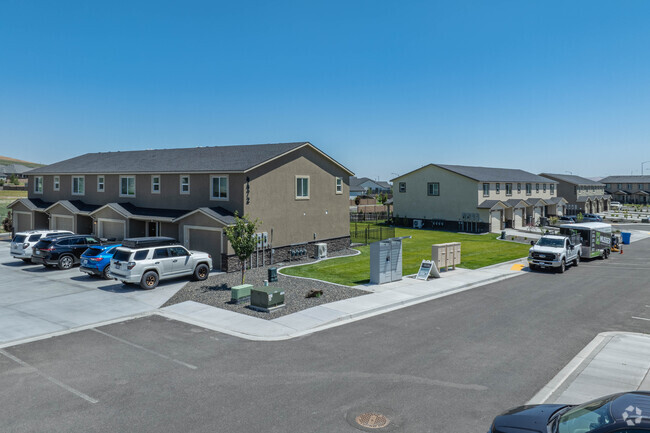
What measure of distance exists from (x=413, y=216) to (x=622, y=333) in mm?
41646

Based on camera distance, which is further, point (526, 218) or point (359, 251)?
point (526, 218)

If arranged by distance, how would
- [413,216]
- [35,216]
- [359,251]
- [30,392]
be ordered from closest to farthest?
[30,392], [359,251], [35,216], [413,216]

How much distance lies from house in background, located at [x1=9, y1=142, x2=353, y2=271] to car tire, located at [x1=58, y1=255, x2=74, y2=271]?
505 centimetres

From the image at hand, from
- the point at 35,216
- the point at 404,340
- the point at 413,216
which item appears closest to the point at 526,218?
the point at 413,216

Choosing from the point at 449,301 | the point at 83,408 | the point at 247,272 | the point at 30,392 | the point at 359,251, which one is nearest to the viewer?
the point at 83,408

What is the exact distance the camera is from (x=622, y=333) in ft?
48.8

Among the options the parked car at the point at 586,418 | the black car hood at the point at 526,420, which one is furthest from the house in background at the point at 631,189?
the parked car at the point at 586,418

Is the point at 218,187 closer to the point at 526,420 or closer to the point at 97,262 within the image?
the point at 97,262

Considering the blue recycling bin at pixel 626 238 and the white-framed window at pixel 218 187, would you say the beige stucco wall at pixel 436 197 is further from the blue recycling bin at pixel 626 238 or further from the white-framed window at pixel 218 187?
the white-framed window at pixel 218 187

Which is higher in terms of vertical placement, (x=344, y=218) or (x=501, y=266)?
(x=344, y=218)

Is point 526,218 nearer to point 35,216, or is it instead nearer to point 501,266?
point 501,266

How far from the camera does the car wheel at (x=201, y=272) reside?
74.6ft

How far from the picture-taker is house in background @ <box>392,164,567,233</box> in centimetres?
4962

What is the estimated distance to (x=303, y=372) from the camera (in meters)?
11.4
